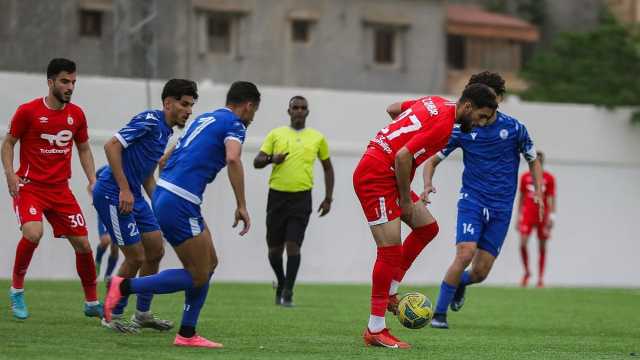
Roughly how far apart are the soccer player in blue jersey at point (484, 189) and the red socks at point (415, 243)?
1.03 m

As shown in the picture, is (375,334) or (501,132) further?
(501,132)

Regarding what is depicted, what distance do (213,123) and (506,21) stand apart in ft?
143

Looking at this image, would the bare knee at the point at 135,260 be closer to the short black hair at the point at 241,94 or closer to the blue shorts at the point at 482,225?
the short black hair at the point at 241,94

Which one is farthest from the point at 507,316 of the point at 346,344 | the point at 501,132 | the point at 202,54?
the point at 202,54

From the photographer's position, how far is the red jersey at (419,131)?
10234mm

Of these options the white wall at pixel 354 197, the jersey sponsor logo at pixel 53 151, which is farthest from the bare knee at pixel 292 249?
the white wall at pixel 354 197

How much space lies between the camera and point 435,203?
25.3 meters

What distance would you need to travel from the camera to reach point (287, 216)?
16.0 metres

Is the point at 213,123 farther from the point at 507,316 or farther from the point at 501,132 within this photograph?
the point at 507,316

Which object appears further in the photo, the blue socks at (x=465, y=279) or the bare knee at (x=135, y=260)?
the blue socks at (x=465, y=279)

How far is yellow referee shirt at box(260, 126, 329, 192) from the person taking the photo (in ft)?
52.6

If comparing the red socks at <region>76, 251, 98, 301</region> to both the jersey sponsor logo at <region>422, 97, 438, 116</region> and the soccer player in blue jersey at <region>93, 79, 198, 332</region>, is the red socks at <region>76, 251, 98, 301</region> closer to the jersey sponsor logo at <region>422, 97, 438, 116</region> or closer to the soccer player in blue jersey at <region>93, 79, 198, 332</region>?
the soccer player in blue jersey at <region>93, 79, 198, 332</region>

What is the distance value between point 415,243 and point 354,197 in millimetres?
12816

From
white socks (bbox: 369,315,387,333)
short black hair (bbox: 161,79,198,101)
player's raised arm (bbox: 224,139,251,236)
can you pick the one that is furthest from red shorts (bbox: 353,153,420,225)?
short black hair (bbox: 161,79,198,101)
